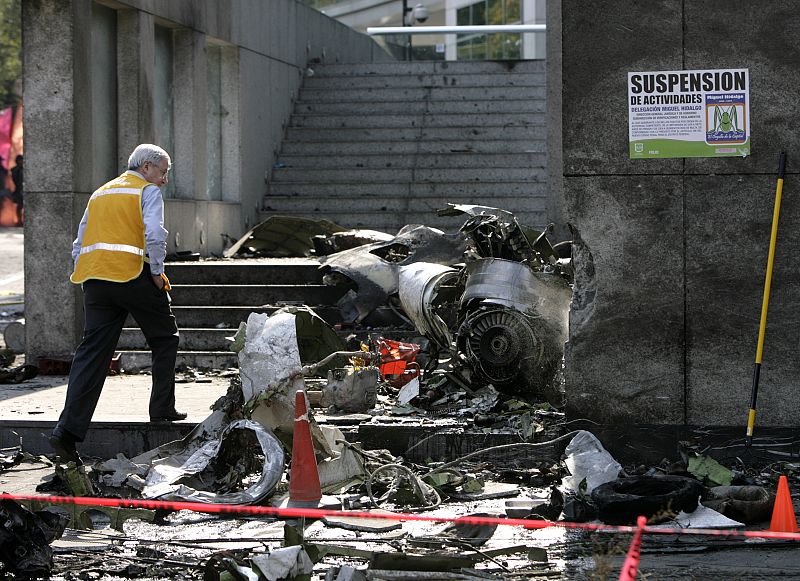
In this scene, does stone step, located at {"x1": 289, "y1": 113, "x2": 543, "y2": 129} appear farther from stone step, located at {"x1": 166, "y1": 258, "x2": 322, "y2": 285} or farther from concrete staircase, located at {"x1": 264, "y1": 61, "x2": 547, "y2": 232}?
stone step, located at {"x1": 166, "y1": 258, "x2": 322, "y2": 285}

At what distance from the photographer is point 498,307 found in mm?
9305

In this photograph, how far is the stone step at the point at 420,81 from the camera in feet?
68.0

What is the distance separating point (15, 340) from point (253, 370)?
20.8 ft

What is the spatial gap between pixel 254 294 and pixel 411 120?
7467 mm

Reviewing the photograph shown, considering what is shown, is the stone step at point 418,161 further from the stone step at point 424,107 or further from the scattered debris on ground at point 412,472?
the scattered debris on ground at point 412,472

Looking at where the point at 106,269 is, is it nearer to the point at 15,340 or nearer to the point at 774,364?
the point at 774,364

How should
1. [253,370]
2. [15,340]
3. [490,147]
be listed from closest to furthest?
1. [253,370]
2. [15,340]
3. [490,147]


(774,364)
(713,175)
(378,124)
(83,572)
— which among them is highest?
(378,124)

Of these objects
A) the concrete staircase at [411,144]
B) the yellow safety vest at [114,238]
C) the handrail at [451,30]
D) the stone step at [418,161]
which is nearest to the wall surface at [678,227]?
the yellow safety vest at [114,238]

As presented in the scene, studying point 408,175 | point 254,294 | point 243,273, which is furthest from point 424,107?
point 254,294

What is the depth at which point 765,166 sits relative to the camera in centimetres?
802

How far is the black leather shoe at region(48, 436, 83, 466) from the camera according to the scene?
26.4 feet

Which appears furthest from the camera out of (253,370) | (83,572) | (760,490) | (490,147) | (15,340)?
(490,147)

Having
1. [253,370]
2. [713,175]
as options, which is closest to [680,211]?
→ [713,175]
